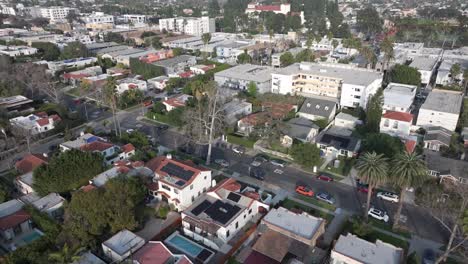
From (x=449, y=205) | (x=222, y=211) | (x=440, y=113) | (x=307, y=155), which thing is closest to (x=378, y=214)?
(x=449, y=205)

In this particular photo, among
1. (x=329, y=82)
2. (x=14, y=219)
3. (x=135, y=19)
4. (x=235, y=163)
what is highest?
(x=135, y=19)

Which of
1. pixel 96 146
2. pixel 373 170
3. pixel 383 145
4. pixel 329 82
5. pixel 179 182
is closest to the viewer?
pixel 373 170

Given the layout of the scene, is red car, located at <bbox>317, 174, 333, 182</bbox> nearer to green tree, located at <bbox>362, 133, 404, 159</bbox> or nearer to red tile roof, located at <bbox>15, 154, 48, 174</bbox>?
green tree, located at <bbox>362, 133, 404, 159</bbox>

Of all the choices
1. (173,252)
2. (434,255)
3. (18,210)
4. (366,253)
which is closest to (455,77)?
(434,255)

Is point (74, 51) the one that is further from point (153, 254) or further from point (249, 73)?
point (153, 254)

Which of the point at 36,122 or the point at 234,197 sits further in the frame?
the point at 36,122

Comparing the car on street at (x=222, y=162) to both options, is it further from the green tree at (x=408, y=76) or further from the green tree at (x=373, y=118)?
the green tree at (x=408, y=76)

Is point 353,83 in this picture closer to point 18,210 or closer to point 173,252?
point 173,252
